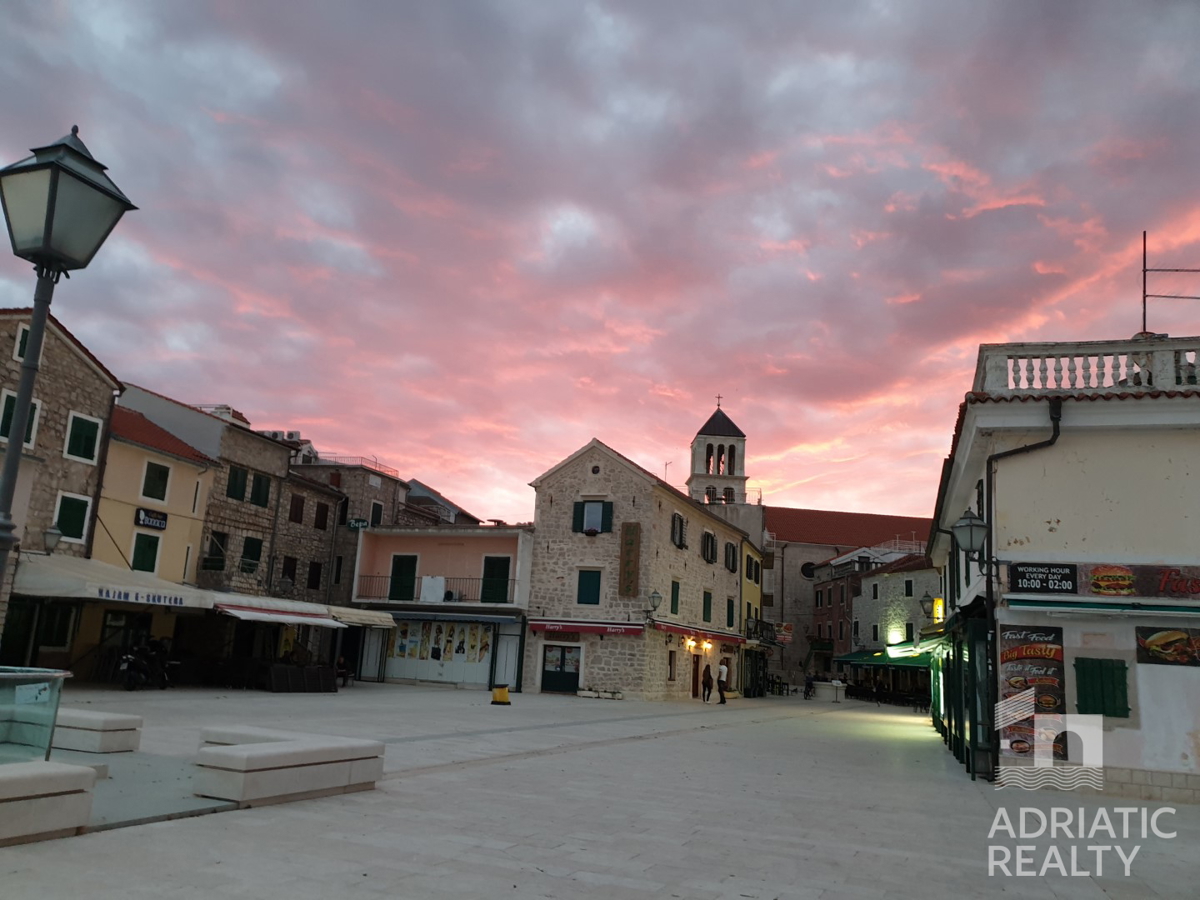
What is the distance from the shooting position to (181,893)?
16.2ft

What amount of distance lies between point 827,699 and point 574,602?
1975 cm

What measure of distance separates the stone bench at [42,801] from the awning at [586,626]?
25.6 metres

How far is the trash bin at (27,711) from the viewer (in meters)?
5.99

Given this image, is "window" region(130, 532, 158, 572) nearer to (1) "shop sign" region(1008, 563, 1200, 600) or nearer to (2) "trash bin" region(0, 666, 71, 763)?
(2) "trash bin" region(0, 666, 71, 763)

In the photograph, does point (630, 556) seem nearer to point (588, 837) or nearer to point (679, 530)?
point (679, 530)

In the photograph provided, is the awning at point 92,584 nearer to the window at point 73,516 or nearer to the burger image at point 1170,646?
the window at point 73,516

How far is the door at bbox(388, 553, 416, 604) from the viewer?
1389 inches

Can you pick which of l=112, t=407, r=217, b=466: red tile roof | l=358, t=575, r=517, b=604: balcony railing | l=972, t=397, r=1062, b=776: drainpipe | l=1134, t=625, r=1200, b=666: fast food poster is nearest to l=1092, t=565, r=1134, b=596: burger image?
l=1134, t=625, r=1200, b=666: fast food poster

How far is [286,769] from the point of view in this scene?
307 inches

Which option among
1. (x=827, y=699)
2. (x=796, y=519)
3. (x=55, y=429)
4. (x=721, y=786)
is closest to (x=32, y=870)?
(x=721, y=786)

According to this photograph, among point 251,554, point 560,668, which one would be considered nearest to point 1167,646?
point 560,668

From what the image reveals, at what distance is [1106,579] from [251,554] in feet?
89.8

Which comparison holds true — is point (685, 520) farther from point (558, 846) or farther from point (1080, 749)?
point (558, 846)

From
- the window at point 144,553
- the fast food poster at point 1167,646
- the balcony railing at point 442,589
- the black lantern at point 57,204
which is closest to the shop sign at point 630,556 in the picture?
the balcony railing at point 442,589
